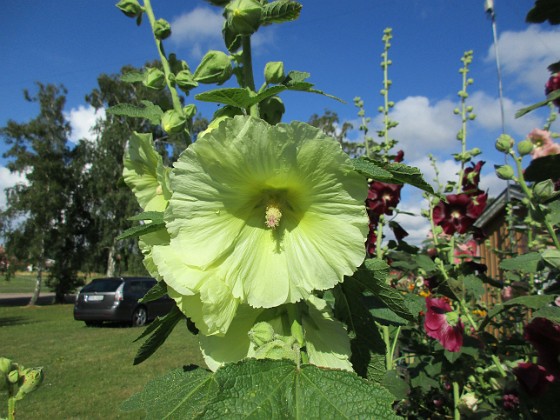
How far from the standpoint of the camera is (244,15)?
815 millimetres

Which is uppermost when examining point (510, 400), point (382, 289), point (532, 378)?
point (382, 289)

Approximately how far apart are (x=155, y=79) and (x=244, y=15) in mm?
376

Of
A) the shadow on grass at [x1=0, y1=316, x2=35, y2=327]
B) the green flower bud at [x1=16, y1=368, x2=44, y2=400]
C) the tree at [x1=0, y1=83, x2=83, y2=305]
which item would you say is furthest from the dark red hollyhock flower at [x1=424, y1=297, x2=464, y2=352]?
the tree at [x1=0, y1=83, x2=83, y2=305]

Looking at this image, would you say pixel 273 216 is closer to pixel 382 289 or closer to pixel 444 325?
pixel 382 289

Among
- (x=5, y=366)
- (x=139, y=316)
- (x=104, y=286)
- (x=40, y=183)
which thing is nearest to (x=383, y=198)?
(x=5, y=366)

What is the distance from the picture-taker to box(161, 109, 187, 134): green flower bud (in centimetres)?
97

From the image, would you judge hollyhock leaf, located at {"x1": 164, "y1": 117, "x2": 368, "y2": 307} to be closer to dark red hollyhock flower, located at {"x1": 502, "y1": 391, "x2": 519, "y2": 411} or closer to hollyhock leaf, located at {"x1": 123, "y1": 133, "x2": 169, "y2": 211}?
hollyhock leaf, located at {"x1": 123, "y1": 133, "x2": 169, "y2": 211}

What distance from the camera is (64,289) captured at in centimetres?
2102

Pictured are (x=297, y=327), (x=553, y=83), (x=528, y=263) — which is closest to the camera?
(x=297, y=327)

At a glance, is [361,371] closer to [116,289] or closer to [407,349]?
[407,349]

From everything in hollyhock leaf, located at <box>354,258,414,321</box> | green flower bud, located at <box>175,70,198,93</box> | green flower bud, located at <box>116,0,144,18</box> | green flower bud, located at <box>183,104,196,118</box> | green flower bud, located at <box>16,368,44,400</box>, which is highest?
green flower bud, located at <box>116,0,144,18</box>

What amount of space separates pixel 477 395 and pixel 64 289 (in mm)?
21867

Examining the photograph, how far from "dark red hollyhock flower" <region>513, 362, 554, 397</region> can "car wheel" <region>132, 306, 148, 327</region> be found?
11.9 meters

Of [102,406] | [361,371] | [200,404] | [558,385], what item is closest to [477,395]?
[558,385]
